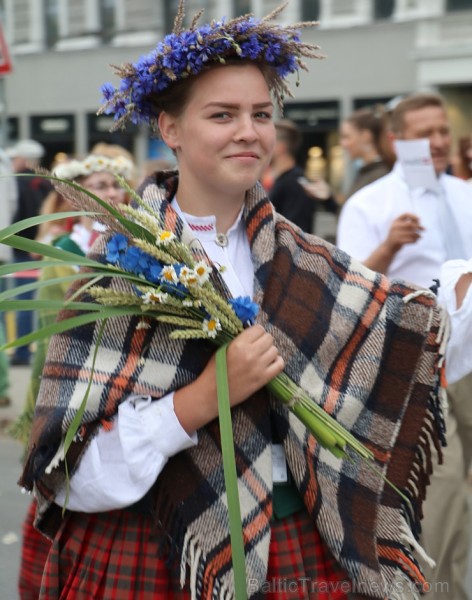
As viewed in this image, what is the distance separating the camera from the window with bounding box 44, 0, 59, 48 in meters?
24.9

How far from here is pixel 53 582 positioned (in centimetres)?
259

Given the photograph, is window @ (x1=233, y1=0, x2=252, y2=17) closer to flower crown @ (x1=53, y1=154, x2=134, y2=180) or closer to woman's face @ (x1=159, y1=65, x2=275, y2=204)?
flower crown @ (x1=53, y1=154, x2=134, y2=180)

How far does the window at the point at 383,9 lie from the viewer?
19.5 metres

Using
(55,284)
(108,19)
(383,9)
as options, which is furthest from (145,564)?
(108,19)

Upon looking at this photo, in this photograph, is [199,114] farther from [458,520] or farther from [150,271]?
[458,520]

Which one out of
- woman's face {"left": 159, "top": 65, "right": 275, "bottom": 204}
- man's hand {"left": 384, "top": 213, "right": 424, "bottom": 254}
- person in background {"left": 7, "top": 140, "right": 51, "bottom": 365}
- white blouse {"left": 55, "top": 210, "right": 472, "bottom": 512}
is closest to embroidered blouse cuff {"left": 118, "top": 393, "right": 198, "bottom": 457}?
white blouse {"left": 55, "top": 210, "right": 472, "bottom": 512}

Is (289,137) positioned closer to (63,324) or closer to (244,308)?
(244,308)

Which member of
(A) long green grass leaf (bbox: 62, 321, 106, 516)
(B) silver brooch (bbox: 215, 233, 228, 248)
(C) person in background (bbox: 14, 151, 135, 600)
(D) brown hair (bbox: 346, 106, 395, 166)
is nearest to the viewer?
(A) long green grass leaf (bbox: 62, 321, 106, 516)

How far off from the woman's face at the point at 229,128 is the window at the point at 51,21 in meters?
23.4

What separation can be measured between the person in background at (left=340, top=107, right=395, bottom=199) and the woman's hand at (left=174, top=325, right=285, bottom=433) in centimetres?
375

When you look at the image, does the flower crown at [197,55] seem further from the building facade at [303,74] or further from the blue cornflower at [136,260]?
the building facade at [303,74]

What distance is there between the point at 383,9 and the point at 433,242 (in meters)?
16.3

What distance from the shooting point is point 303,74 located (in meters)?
20.3

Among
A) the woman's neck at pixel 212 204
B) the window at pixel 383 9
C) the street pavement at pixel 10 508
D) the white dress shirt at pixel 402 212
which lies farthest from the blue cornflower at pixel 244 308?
the window at pixel 383 9
